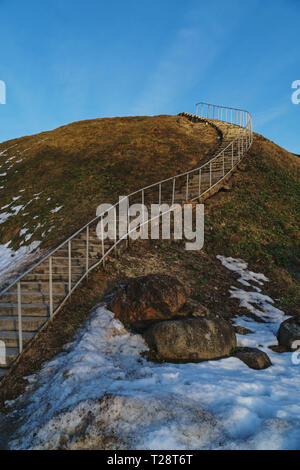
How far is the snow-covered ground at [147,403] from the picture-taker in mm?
3195

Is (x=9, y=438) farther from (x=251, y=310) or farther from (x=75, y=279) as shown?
(x=251, y=310)

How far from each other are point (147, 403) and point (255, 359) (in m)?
2.46

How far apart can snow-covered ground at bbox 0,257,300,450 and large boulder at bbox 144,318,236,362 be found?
22cm

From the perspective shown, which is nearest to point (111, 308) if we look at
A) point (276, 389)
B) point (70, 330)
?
point (70, 330)

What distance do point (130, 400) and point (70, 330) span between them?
2.67 metres

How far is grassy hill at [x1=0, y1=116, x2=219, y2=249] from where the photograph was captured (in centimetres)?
1400

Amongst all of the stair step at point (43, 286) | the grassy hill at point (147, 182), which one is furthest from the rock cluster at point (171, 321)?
the stair step at point (43, 286)

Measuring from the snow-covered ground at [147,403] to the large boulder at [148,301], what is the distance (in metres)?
0.54

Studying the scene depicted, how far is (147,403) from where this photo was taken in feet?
12.0

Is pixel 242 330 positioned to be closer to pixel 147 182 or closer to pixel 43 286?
pixel 43 286

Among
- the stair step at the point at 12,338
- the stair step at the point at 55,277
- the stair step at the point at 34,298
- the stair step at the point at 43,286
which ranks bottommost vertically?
the stair step at the point at 12,338

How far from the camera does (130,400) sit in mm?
3680

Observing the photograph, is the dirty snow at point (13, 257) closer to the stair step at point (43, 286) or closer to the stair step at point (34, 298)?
the stair step at point (43, 286)

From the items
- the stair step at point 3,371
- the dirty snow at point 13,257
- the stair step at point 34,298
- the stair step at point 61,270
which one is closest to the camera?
the stair step at point 3,371
